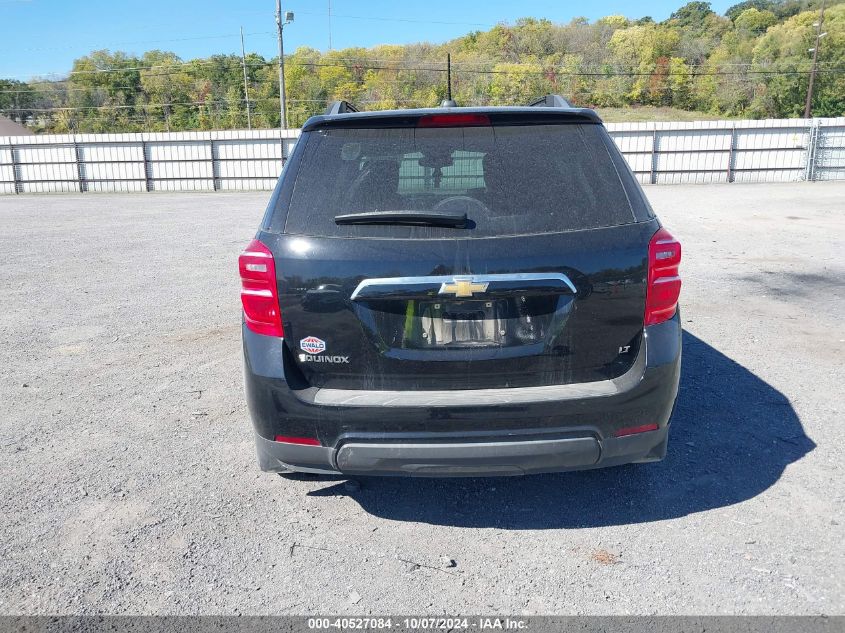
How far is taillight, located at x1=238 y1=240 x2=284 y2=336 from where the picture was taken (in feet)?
8.49

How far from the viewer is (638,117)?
69.4 m

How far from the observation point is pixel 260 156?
2825cm

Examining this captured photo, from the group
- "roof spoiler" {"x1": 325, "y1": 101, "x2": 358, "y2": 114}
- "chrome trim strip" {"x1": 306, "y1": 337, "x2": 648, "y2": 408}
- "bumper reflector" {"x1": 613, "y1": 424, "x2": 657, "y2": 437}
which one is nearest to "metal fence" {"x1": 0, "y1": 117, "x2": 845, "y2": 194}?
"roof spoiler" {"x1": 325, "y1": 101, "x2": 358, "y2": 114}

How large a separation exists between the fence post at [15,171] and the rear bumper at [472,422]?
33.4m

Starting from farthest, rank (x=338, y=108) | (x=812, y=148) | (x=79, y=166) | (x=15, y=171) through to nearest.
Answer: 1. (x=15, y=171)
2. (x=79, y=166)
3. (x=812, y=148)
4. (x=338, y=108)

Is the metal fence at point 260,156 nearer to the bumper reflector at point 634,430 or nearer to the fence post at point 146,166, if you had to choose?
the fence post at point 146,166

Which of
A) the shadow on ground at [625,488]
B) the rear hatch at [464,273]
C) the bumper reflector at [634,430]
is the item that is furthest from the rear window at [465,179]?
the shadow on ground at [625,488]

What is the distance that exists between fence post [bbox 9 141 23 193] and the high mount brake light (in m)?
33.5

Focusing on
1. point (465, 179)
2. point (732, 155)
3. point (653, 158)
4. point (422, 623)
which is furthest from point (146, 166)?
point (422, 623)

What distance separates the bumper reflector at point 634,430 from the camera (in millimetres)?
2590

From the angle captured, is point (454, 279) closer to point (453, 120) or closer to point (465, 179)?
point (465, 179)

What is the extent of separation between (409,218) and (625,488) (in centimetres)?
179

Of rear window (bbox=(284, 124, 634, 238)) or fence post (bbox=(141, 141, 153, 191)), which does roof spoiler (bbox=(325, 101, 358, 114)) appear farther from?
fence post (bbox=(141, 141, 153, 191))

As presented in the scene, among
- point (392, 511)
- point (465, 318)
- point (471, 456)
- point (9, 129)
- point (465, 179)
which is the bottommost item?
point (392, 511)
